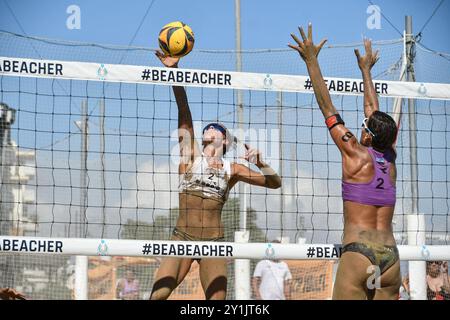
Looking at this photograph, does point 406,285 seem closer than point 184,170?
No

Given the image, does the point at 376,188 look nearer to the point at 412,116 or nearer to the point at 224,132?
the point at 224,132

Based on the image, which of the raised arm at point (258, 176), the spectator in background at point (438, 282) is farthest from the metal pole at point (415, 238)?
the raised arm at point (258, 176)

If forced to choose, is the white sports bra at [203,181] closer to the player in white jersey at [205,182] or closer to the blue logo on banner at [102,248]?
the player in white jersey at [205,182]

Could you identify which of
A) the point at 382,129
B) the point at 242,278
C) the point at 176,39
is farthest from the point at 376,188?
the point at 242,278

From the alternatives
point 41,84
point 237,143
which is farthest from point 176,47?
point 41,84

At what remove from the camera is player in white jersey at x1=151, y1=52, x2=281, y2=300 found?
8.21 meters

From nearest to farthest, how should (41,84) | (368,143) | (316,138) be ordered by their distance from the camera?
(368,143) → (41,84) → (316,138)

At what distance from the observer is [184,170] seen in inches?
331

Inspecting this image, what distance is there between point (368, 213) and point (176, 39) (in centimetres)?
289

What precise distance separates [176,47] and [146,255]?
2.20m

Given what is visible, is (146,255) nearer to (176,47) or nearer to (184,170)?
(184,170)

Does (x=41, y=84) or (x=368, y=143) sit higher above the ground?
(x=41, y=84)

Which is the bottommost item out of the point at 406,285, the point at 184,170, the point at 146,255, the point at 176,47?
the point at 406,285
